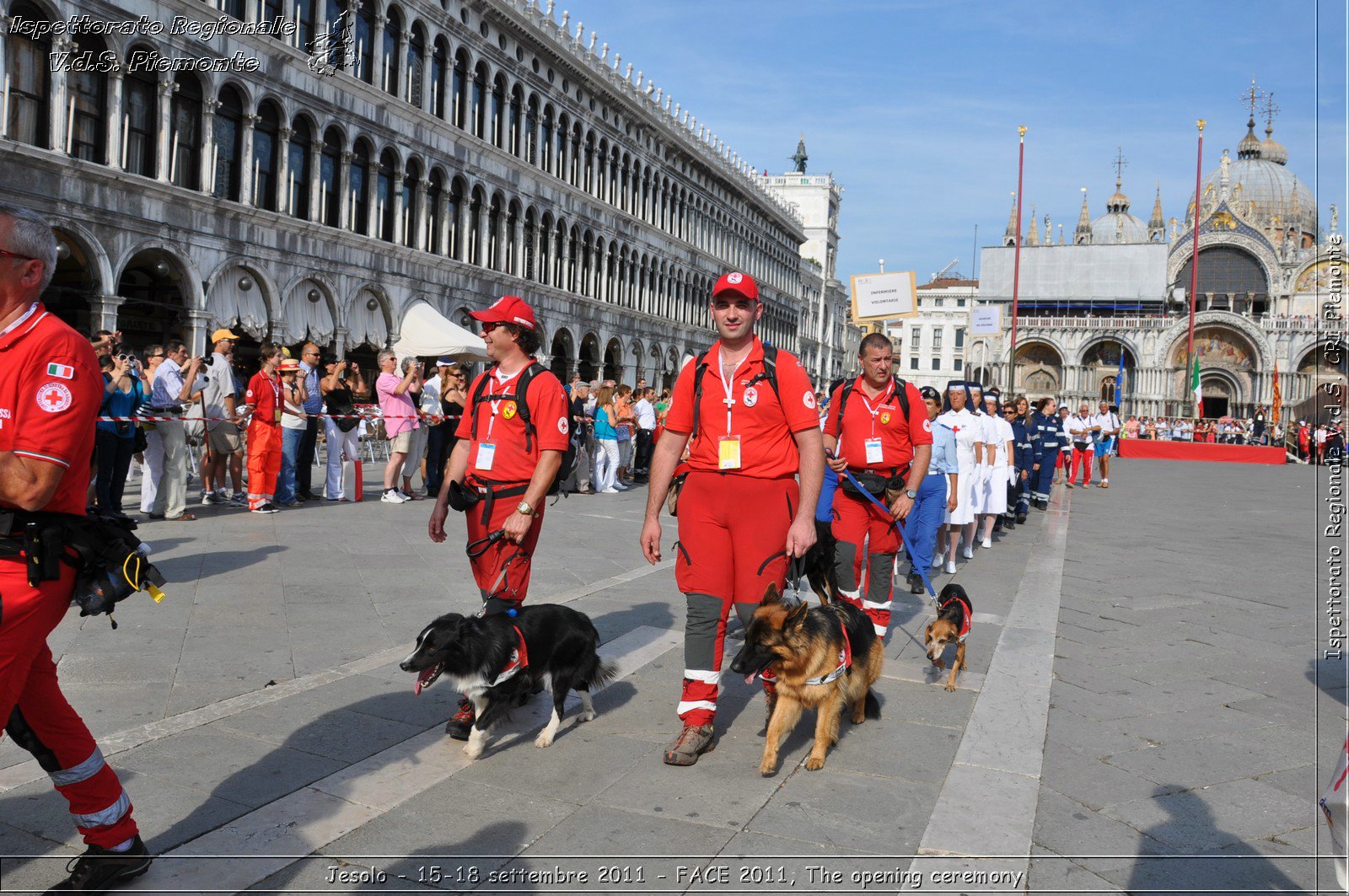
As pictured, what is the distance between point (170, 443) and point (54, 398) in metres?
8.19

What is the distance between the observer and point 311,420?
12.2 m

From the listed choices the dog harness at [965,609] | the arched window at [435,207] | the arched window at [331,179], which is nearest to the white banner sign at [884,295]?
the dog harness at [965,609]

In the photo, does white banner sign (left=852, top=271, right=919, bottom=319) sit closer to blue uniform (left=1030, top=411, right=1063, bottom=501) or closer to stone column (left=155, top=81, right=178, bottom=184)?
blue uniform (left=1030, top=411, right=1063, bottom=501)

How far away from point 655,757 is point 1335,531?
8.59ft

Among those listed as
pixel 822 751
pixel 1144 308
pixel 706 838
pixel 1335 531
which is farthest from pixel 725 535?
pixel 1144 308

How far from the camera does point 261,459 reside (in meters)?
11.1

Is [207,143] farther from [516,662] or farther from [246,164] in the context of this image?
Answer: [516,662]

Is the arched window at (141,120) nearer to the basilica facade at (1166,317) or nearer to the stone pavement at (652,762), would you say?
the stone pavement at (652,762)

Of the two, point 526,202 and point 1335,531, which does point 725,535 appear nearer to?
point 1335,531

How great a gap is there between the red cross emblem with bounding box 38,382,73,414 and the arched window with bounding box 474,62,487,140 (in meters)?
31.3

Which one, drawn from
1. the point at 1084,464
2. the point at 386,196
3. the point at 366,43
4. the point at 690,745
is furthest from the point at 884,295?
the point at 366,43

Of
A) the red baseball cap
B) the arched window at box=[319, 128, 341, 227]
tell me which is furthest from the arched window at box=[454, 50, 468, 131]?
the red baseball cap

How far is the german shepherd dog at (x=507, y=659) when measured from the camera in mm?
3924

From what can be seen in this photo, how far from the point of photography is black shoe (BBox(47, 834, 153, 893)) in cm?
288
